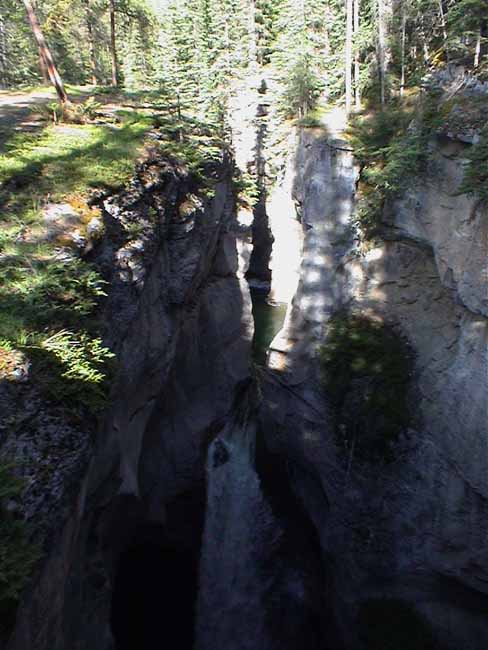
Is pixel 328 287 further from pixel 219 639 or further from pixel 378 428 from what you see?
pixel 219 639

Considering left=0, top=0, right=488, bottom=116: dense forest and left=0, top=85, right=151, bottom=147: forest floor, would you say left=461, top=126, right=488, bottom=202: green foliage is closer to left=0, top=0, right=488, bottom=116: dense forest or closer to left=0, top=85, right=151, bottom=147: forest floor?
left=0, top=0, right=488, bottom=116: dense forest

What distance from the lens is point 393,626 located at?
13305 mm

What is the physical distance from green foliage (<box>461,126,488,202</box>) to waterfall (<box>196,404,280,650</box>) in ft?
44.9

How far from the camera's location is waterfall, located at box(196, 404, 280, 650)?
15.2 meters

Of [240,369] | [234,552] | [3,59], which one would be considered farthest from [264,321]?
[3,59]

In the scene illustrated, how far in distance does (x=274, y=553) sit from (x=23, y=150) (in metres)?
16.1

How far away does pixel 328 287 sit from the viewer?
56.5 feet

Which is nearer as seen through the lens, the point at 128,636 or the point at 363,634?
the point at 363,634

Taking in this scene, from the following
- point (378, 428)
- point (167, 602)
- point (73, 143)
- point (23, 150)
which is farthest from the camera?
point (167, 602)

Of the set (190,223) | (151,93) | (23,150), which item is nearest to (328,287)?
(190,223)

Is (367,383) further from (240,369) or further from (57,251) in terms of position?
(57,251)

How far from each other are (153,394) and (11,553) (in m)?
9.02

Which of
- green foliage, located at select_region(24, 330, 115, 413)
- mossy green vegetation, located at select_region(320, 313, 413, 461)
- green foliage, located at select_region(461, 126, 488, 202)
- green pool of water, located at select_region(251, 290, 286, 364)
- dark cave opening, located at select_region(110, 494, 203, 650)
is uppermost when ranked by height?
green foliage, located at select_region(461, 126, 488, 202)

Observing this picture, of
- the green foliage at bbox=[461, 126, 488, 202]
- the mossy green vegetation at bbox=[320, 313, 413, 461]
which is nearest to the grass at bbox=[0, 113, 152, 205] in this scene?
the green foliage at bbox=[461, 126, 488, 202]
